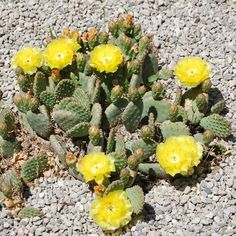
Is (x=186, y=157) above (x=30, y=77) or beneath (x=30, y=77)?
beneath

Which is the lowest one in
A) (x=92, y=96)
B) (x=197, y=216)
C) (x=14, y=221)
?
(x=197, y=216)

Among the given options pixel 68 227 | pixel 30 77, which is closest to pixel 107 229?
pixel 68 227

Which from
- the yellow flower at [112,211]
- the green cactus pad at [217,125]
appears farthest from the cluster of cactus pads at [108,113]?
the yellow flower at [112,211]

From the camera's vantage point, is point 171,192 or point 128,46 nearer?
point 171,192

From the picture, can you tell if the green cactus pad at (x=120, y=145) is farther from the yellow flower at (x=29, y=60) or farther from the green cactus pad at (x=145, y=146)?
the yellow flower at (x=29, y=60)

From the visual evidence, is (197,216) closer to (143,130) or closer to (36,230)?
(143,130)

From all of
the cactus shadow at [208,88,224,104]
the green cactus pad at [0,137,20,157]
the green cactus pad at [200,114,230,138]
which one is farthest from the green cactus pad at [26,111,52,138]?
the cactus shadow at [208,88,224,104]

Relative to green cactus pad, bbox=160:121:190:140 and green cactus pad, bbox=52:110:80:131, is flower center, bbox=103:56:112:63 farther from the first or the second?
green cactus pad, bbox=160:121:190:140
